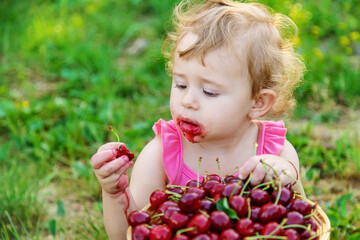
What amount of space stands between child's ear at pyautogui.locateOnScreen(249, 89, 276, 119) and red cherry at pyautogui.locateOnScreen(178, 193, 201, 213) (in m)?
0.54

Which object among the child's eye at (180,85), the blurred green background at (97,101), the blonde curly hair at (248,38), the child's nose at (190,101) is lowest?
the blurred green background at (97,101)

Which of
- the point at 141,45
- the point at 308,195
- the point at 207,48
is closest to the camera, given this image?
the point at 207,48

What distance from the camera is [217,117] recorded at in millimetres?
1674

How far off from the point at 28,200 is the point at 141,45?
6.10 feet

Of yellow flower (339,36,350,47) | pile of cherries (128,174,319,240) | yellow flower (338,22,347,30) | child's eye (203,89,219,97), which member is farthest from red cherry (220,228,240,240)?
yellow flower (338,22,347,30)

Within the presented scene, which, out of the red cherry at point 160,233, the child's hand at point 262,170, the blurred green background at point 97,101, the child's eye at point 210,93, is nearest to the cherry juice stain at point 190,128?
the child's eye at point 210,93

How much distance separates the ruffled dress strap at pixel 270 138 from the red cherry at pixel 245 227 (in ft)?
2.06

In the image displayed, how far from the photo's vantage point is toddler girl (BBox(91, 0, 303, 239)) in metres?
1.64

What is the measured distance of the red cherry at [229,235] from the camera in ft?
4.19

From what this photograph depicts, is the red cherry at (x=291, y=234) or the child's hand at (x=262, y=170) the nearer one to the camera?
the red cherry at (x=291, y=234)

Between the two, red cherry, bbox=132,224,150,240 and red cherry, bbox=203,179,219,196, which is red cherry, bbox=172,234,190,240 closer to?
red cherry, bbox=132,224,150,240

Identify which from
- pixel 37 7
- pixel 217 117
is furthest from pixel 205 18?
pixel 37 7

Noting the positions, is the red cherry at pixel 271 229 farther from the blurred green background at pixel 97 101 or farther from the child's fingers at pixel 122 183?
the blurred green background at pixel 97 101

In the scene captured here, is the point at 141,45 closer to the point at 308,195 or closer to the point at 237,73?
the point at 308,195
